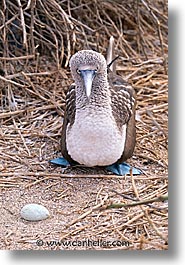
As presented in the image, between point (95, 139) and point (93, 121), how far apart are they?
0.11 feet

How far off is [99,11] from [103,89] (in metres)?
0.38

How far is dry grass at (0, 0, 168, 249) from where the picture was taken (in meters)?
1.25

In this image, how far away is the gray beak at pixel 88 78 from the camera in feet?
4.30

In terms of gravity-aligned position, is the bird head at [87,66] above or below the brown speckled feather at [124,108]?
above

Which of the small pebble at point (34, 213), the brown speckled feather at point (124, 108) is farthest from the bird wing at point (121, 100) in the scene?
the small pebble at point (34, 213)

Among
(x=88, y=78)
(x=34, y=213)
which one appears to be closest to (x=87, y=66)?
(x=88, y=78)

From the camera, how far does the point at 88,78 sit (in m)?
1.31

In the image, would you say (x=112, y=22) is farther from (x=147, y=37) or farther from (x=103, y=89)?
(x=103, y=89)

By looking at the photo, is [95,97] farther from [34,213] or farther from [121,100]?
[34,213]

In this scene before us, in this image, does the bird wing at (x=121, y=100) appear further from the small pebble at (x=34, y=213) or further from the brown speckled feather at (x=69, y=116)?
the small pebble at (x=34, y=213)

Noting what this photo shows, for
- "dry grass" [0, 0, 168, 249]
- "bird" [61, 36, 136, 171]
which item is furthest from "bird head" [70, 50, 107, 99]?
"dry grass" [0, 0, 168, 249]

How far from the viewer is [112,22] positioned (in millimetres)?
1683

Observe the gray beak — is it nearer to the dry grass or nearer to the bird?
the bird

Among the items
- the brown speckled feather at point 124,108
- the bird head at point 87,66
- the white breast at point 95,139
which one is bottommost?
the white breast at point 95,139
